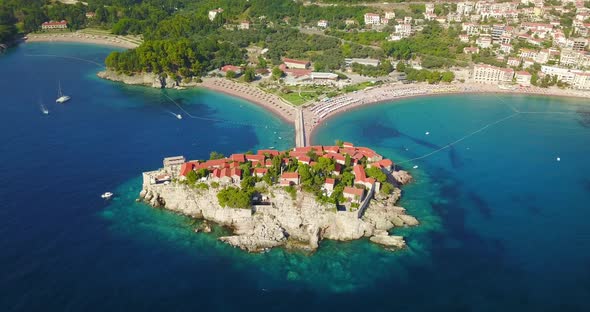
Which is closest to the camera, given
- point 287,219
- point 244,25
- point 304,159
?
point 287,219

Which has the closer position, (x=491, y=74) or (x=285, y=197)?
(x=285, y=197)

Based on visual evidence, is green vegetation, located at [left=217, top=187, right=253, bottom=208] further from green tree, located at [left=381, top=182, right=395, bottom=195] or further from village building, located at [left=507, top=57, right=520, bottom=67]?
village building, located at [left=507, top=57, right=520, bottom=67]

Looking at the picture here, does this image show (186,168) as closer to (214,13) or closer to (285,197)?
(285,197)

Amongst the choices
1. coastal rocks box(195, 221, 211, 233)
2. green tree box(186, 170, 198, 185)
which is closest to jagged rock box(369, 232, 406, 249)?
coastal rocks box(195, 221, 211, 233)

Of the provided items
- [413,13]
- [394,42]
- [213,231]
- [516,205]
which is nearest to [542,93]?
[394,42]

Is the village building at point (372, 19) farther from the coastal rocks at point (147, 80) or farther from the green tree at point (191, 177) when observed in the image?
the green tree at point (191, 177)

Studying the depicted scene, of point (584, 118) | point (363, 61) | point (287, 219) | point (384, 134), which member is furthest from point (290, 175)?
point (363, 61)
